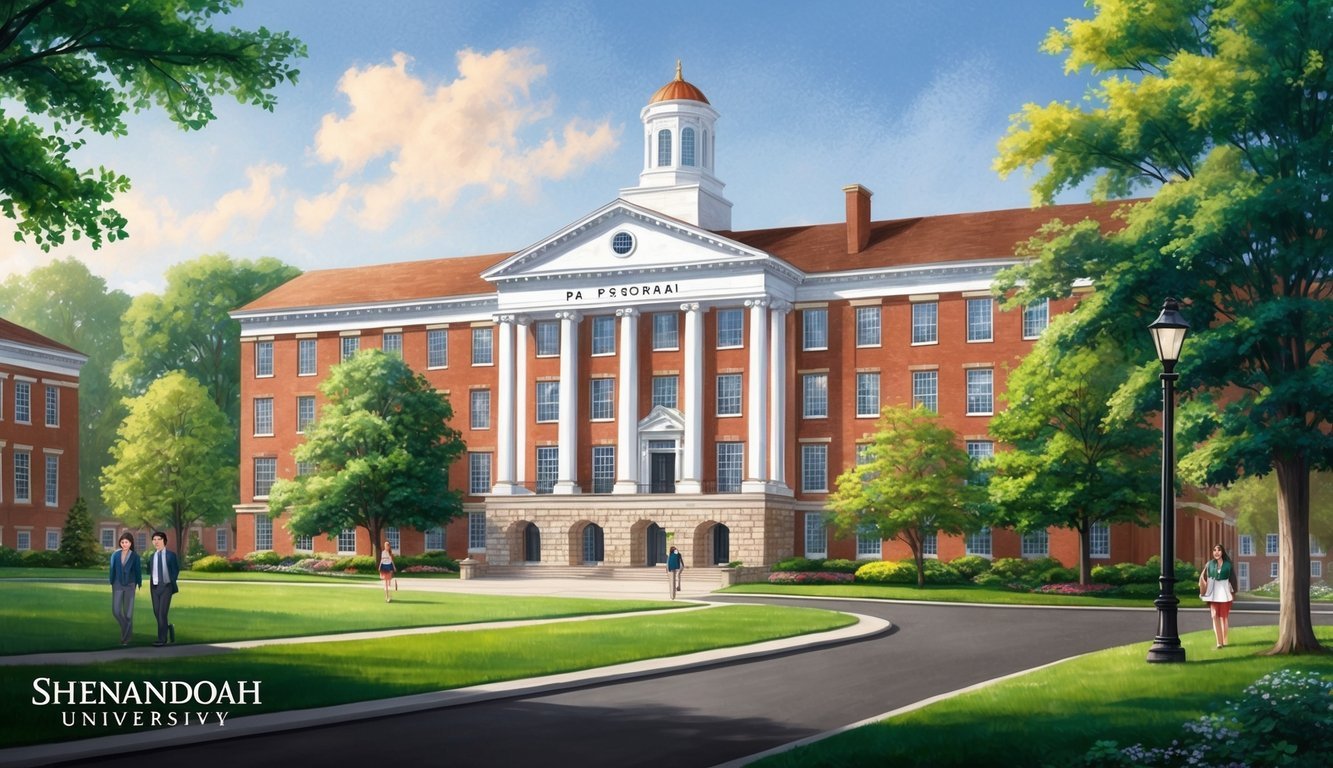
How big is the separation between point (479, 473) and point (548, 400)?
5.52m

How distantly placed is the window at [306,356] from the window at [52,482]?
1436cm

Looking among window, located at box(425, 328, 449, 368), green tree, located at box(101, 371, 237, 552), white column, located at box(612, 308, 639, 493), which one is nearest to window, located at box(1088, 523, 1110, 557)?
white column, located at box(612, 308, 639, 493)

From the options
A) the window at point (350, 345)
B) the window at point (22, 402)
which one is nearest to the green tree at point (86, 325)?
the window at point (22, 402)

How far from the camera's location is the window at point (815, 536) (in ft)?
216

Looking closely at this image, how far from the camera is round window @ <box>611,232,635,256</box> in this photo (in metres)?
68.0

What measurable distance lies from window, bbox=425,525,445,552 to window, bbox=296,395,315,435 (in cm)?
928

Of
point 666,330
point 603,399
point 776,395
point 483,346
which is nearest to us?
point 776,395

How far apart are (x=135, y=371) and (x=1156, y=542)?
59834mm

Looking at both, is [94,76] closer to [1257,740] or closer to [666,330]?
[1257,740]

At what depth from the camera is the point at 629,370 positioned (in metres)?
68.1

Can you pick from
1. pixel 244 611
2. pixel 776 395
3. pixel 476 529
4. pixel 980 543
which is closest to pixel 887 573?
pixel 980 543

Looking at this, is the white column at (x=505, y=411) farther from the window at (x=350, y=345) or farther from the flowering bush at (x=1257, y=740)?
the flowering bush at (x=1257, y=740)

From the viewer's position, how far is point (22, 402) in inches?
3041

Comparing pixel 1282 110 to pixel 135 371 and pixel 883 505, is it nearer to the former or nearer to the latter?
pixel 883 505
